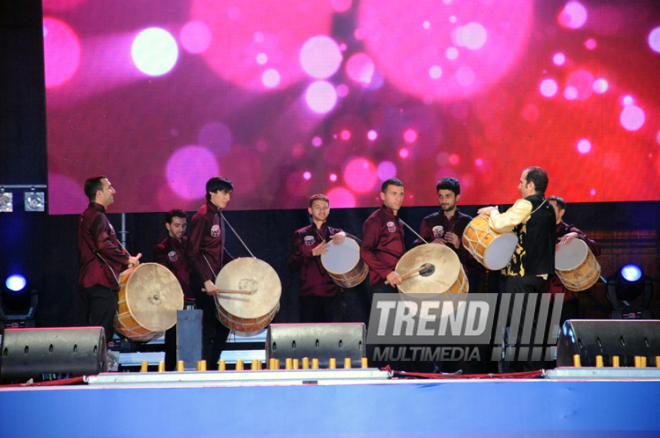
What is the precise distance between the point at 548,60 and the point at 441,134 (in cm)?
133

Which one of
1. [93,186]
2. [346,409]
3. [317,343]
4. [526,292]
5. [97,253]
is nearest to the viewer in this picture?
[346,409]

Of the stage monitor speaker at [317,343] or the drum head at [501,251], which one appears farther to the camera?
the drum head at [501,251]

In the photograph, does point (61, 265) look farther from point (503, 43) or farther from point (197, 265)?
point (503, 43)

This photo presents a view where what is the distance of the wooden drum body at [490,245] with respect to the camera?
410 centimetres

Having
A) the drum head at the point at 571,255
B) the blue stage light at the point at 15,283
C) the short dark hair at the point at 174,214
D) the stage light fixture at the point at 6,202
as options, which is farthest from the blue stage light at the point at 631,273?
the stage light fixture at the point at 6,202

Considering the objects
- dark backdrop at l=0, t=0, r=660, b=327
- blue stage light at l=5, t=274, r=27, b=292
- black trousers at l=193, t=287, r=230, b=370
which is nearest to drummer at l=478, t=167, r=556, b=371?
dark backdrop at l=0, t=0, r=660, b=327

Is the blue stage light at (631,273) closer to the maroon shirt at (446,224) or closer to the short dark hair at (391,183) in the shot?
the maroon shirt at (446,224)

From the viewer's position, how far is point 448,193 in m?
5.25

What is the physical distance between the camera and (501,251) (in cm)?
414

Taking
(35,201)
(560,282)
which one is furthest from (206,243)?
(560,282)

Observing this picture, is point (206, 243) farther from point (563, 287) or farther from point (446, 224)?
point (563, 287)

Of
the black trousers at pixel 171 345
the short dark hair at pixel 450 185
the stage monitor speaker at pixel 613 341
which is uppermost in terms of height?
the short dark hair at pixel 450 185

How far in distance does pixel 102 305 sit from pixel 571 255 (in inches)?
158

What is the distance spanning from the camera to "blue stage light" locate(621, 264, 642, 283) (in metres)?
5.56
